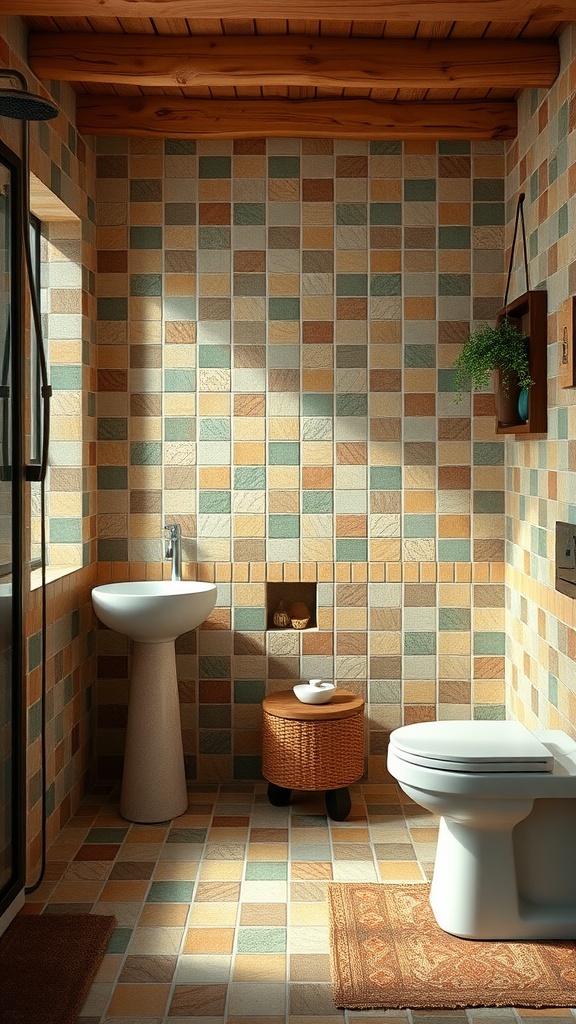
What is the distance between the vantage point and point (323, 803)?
3686 mm

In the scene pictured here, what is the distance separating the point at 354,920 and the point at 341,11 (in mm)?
2543

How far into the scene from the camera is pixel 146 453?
12.6 ft

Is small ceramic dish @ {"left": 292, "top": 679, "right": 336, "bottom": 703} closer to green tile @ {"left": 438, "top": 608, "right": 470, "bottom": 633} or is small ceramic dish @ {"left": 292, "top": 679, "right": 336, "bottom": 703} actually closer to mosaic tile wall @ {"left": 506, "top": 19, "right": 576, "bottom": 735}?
green tile @ {"left": 438, "top": 608, "right": 470, "bottom": 633}

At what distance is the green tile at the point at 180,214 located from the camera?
3805 millimetres

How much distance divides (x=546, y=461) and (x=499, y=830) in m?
1.18

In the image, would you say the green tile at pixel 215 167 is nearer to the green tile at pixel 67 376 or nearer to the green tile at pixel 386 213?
the green tile at pixel 386 213

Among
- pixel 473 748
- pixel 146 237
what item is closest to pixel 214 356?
pixel 146 237

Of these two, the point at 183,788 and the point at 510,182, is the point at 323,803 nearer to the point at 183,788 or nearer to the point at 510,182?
the point at 183,788

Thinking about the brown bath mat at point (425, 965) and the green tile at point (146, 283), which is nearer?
the brown bath mat at point (425, 965)

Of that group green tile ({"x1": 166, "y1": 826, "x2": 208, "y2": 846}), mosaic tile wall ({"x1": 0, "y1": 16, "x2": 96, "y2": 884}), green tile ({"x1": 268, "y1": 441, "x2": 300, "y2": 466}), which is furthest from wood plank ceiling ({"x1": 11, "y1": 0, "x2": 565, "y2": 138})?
green tile ({"x1": 166, "y1": 826, "x2": 208, "y2": 846})

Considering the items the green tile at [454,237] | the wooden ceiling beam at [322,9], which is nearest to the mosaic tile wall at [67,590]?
the wooden ceiling beam at [322,9]

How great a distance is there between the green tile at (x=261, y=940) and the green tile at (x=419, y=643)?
1387 millimetres

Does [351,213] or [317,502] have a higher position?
[351,213]

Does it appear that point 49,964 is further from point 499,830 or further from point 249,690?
point 249,690
